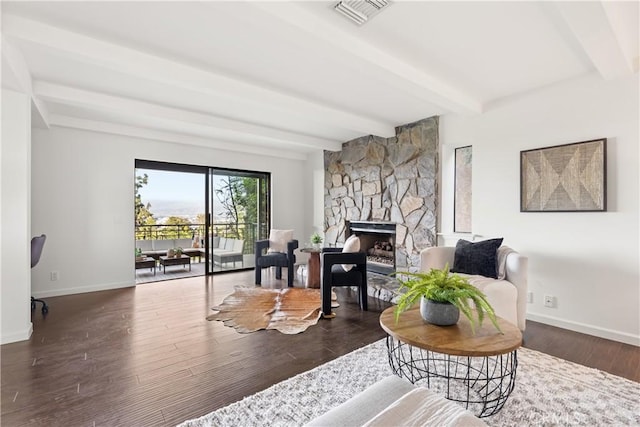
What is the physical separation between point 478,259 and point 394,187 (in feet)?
6.63

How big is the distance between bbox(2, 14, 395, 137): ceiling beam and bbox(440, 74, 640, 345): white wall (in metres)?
2.03

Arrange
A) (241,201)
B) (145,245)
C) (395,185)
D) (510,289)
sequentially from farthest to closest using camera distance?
1. (145,245)
2. (241,201)
3. (395,185)
4. (510,289)

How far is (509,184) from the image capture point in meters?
3.62


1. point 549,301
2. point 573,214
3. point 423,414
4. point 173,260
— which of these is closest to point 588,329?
point 549,301

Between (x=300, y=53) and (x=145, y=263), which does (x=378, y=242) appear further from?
(x=145, y=263)

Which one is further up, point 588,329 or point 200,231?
point 200,231

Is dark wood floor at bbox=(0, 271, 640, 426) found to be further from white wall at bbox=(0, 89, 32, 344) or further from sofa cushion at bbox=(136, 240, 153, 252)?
sofa cushion at bbox=(136, 240, 153, 252)

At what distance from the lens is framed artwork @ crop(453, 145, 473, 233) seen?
419 cm

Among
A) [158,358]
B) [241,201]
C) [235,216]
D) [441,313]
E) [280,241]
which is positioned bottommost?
[158,358]

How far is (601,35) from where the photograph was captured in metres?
2.16

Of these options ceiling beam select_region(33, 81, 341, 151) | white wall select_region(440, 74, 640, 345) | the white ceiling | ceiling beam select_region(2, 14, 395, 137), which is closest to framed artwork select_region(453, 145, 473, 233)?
white wall select_region(440, 74, 640, 345)

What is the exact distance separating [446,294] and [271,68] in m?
2.44

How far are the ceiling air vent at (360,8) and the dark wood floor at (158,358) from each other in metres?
2.57

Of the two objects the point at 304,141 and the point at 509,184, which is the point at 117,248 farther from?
the point at 509,184
